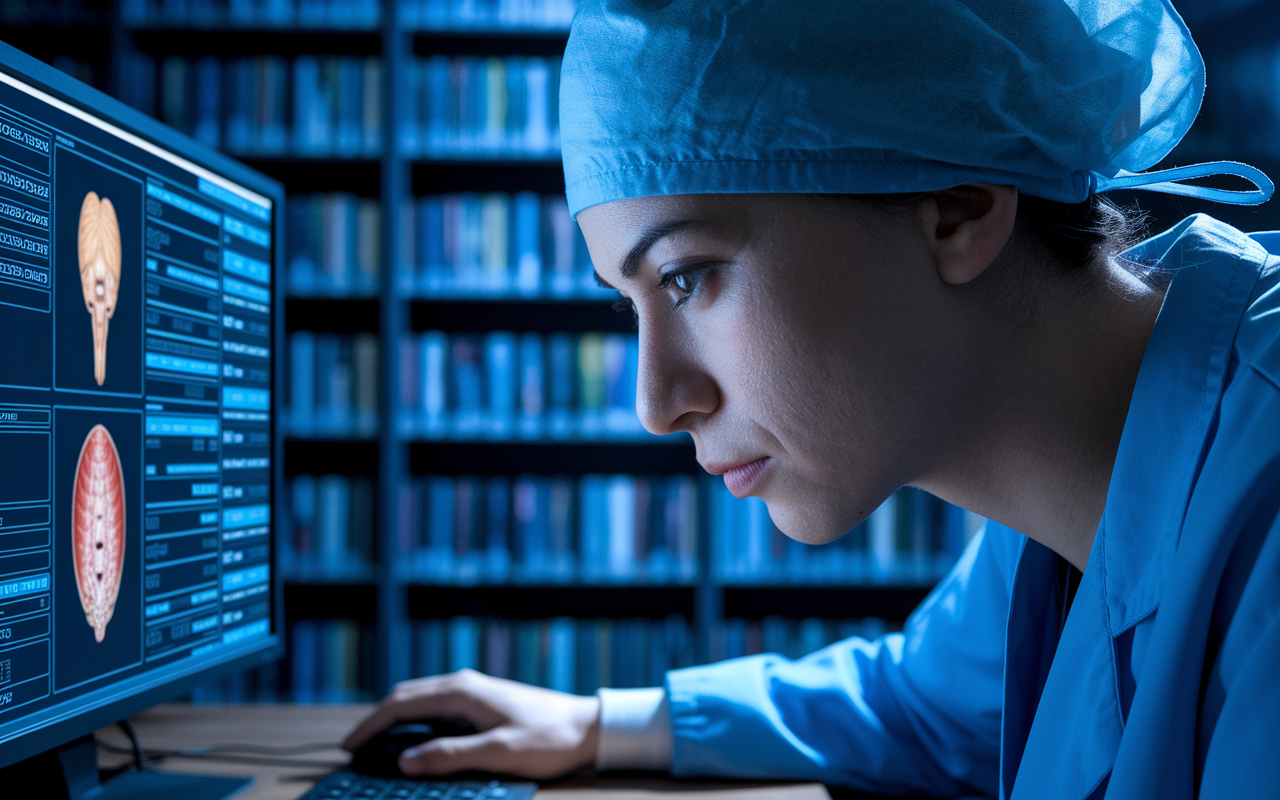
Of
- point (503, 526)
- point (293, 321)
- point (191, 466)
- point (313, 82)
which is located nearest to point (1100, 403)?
point (191, 466)

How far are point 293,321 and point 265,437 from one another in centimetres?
182

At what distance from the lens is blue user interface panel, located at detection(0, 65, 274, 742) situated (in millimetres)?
566

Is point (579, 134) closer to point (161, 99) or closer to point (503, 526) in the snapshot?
point (503, 526)

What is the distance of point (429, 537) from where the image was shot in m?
2.28

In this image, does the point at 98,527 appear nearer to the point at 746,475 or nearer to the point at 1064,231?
the point at 746,475

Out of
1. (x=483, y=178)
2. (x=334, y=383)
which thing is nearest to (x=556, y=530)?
(x=334, y=383)

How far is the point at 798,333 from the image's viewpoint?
548 mm

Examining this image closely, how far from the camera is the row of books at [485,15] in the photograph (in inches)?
89.0

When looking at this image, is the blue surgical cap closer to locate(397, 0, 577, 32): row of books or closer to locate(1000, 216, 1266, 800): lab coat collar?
locate(1000, 216, 1266, 800): lab coat collar

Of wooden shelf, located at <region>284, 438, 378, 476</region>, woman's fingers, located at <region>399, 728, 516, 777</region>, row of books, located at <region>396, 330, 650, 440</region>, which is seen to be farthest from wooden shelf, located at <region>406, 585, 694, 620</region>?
woman's fingers, located at <region>399, 728, 516, 777</region>

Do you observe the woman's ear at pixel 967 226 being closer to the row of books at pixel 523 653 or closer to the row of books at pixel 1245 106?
the row of books at pixel 1245 106

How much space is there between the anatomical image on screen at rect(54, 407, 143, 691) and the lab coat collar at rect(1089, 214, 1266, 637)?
75 centimetres

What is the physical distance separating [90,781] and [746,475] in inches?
24.4

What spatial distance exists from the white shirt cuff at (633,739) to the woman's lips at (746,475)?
12.1 inches
